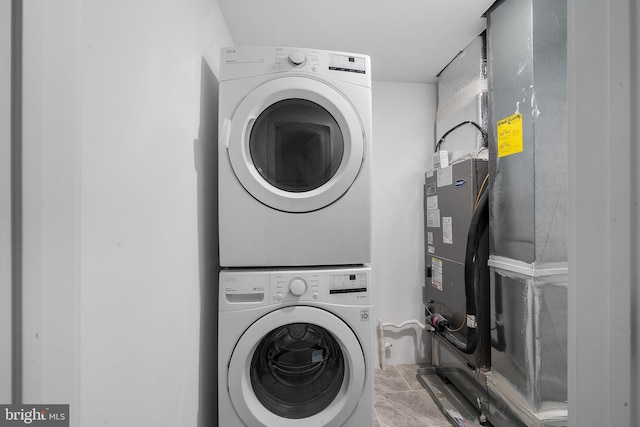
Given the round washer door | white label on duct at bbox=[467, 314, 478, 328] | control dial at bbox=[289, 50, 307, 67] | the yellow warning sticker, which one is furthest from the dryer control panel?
white label on duct at bbox=[467, 314, 478, 328]

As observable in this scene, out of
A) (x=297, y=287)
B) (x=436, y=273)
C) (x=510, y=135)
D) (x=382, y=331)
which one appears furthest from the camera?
(x=382, y=331)

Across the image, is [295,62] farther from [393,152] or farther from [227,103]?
[393,152]

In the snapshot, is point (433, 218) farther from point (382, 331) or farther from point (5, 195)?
point (5, 195)

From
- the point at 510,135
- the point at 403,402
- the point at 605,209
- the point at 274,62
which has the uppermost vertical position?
the point at 274,62

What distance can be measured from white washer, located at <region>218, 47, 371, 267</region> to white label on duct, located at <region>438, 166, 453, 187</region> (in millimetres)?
854

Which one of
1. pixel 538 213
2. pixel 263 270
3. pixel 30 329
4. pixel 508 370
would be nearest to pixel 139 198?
pixel 30 329

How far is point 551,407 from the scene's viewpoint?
1.17 meters

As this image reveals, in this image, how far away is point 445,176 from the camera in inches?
71.3

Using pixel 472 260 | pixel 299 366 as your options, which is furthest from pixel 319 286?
pixel 472 260

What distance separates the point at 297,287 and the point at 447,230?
3.86 feet

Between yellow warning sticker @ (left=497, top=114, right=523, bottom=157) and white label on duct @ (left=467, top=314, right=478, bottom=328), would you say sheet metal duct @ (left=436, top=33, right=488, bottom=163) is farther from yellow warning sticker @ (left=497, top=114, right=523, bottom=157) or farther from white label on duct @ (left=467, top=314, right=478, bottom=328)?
white label on duct @ (left=467, top=314, right=478, bottom=328)

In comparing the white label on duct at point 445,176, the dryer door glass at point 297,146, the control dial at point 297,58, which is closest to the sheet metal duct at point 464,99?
the white label on duct at point 445,176

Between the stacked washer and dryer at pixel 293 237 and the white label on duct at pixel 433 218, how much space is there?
3.17 feet

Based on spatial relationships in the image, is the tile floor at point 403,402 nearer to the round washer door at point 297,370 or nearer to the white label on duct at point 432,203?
the round washer door at point 297,370
